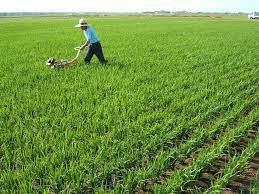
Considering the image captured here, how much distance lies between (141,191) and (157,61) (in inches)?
332

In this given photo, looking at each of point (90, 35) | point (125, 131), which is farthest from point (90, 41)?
point (125, 131)

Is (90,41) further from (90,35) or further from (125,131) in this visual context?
(125,131)

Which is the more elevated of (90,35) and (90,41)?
(90,35)

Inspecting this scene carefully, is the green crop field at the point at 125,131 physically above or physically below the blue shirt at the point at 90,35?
below

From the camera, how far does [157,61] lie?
39.3ft

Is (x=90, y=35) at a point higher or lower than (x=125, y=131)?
higher

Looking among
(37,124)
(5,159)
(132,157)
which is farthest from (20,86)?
(132,157)

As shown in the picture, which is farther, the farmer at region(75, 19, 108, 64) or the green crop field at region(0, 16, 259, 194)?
the farmer at region(75, 19, 108, 64)

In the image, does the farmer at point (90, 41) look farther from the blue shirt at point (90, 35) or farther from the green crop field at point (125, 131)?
the green crop field at point (125, 131)

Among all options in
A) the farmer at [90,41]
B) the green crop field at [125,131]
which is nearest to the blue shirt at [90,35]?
the farmer at [90,41]

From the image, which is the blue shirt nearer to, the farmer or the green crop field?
the farmer

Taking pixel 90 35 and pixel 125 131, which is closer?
pixel 125 131

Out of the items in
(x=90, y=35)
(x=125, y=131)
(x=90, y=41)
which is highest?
(x=90, y=35)

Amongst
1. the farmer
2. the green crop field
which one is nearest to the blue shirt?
the farmer
